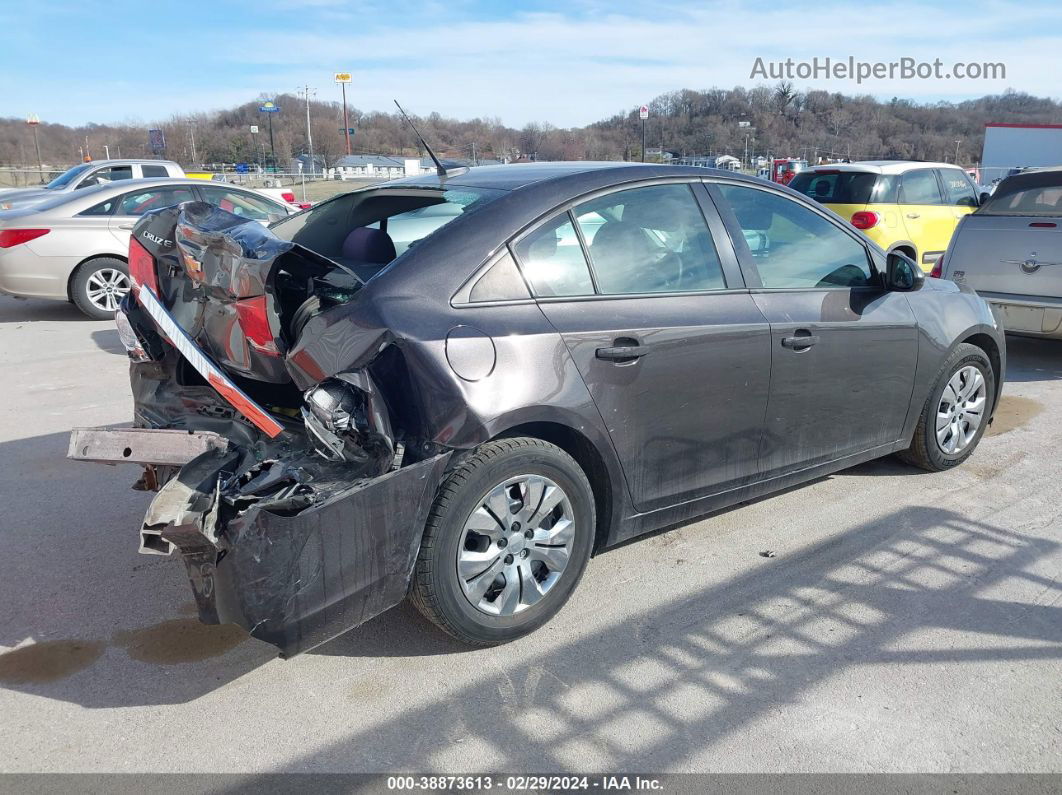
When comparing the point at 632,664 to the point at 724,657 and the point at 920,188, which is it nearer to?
the point at 724,657

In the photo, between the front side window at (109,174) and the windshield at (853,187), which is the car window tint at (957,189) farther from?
the front side window at (109,174)

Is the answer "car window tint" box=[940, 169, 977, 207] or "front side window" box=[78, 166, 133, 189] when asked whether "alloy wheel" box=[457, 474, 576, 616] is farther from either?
"front side window" box=[78, 166, 133, 189]

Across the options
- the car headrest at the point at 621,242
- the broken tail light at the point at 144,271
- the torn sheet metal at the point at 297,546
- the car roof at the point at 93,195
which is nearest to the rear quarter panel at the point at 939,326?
the car headrest at the point at 621,242

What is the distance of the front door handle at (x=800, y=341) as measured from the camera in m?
3.74

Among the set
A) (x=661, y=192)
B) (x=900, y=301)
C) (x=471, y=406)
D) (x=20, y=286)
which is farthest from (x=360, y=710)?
(x=20, y=286)

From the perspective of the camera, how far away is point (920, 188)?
36.4ft

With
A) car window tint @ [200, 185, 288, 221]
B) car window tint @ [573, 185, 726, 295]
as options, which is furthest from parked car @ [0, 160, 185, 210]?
car window tint @ [573, 185, 726, 295]

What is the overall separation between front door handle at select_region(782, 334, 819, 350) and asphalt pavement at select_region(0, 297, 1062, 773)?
3.00ft

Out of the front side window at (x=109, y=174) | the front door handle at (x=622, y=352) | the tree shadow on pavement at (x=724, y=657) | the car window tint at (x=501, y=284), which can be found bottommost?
the tree shadow on pavement at (x=724, y=657)

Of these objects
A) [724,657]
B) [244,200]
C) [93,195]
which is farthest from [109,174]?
[724,657]

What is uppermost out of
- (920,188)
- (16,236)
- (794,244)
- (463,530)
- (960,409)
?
(920,188)

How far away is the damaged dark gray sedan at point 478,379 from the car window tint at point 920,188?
24.7 ft

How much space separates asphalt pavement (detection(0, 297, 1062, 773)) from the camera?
8.43ft

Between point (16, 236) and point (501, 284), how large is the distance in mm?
8216
